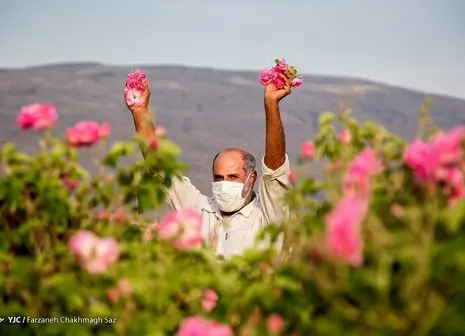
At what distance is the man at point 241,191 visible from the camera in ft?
18.2

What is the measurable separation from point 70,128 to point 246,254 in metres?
0.59

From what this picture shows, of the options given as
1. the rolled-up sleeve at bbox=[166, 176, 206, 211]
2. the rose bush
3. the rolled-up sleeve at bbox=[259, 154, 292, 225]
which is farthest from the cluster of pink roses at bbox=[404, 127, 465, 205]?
the rolled-up sleeve at bbox=[166, 176, 206, 211]

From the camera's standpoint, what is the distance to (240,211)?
6074 mm

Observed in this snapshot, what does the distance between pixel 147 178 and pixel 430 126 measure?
0.80 meters

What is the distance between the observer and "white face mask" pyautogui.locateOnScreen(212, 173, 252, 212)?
19.8ft

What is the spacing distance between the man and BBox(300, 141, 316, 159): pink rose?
9.09ft

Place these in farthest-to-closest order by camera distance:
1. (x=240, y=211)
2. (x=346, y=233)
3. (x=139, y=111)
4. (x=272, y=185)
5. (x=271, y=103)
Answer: (x=240, y=211) < (x=272, y=185) < (x=139, y=111) < (x=271, y=103) < (x=346, y=233)

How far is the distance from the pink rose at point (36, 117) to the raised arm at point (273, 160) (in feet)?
9.50

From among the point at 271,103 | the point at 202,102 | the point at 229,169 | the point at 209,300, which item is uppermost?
the point at 271,103

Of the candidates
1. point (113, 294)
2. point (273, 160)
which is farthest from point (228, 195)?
point (113, 294)

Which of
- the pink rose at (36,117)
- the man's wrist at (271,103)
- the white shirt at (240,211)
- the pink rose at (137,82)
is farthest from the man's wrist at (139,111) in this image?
the pink rose at (36,117)

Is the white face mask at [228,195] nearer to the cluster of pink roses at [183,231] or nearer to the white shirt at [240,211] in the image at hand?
the white shirt at [240,211]

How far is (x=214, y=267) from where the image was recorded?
8.07 feet

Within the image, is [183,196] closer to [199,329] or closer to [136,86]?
[136,86]
